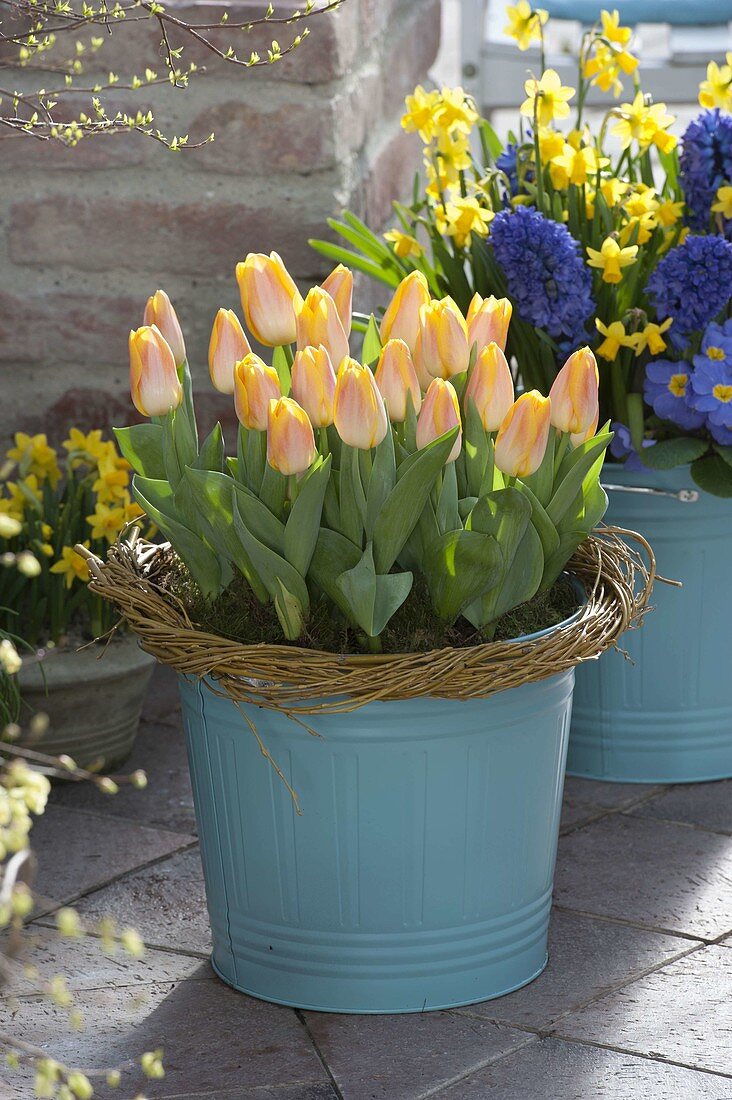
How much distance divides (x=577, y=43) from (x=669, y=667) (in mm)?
1904

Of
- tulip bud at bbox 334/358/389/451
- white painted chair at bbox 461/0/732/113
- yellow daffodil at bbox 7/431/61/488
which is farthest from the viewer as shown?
white painted chair at bbox 461/0/732/113

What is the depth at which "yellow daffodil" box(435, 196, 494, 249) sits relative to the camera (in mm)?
1812

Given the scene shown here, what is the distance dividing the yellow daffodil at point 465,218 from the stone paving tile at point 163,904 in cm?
88

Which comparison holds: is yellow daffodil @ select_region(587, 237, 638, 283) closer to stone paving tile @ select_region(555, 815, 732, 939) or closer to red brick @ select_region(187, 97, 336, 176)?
red brick @ select_region(187, 97, 336, 176)

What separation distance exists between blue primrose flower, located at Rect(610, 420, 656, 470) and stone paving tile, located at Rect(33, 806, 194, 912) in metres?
0.77

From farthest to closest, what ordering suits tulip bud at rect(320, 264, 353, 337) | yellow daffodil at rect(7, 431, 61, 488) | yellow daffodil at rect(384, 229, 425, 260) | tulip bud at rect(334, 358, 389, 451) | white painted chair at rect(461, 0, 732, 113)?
1. white painted chair at rect(461, 0, 732, 113)
2. yellow daffodil at rect(7, 431, 61, 488)
3. yellow daffodil at rect(384, 229, 425, 260)
4. tulip bud at rect(320, 264, 353, 337)
5. tulip bud at rect(334, 358, 389, 451)

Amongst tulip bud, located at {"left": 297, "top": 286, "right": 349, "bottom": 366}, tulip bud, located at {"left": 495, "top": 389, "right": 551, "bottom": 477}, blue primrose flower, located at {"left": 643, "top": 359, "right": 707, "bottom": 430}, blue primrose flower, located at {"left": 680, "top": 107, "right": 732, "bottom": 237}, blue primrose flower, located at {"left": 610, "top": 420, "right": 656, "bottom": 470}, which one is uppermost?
blue primrose flower, located at {"left": 680, "top": 107, "right": 732, "bottom": 237}

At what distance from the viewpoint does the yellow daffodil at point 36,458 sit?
2082 millimetres

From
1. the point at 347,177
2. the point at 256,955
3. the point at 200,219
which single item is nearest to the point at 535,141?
the point at 347,177

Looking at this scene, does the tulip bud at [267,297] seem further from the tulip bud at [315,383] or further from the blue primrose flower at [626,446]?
the blue primrose flower at [626,446]

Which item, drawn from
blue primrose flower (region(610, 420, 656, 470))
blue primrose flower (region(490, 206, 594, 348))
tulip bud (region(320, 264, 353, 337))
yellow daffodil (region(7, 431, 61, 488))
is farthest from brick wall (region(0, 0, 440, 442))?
tulip bud (region(320, 264, 353, 337))

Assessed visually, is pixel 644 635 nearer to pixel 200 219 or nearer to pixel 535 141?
pixel 535 141

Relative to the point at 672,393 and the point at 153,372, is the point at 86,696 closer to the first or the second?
the point at 153,372

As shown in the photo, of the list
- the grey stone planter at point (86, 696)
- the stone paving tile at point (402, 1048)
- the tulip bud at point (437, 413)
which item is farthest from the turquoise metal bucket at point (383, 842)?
the grey stone planter at point (86, 696)
